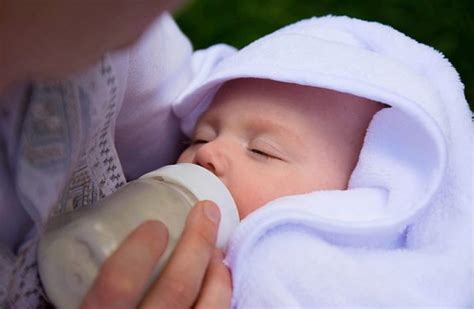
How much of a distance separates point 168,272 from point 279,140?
0.85 feet

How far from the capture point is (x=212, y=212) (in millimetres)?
700

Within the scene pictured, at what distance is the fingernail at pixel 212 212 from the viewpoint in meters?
0.69

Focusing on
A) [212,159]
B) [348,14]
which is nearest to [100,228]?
[212,159]

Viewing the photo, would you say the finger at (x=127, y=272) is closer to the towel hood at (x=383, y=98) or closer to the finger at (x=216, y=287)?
the finger at (x=216, y=287)

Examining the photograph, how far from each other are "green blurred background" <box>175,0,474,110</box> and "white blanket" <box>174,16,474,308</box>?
51 cm

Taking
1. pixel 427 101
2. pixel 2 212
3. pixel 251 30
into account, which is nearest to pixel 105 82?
pixel 2 212

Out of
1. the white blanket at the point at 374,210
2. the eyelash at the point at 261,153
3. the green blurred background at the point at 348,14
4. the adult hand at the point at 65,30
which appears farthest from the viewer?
the green blurred background at the point at 348,14

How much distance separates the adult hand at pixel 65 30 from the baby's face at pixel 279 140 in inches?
14.7

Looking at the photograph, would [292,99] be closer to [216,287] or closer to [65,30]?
[216,287]

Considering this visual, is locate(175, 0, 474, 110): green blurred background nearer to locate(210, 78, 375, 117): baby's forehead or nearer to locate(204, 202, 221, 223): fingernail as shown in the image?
locate(210, 78, 375, 117): baby's forehead

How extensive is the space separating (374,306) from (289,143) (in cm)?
23

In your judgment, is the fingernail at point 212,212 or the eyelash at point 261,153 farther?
the eyelash at point 261,153

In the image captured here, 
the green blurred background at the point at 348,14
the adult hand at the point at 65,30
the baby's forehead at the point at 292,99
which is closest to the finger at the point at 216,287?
the baby's forehead at the point at 292,99

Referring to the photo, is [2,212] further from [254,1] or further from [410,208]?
[254,1]
